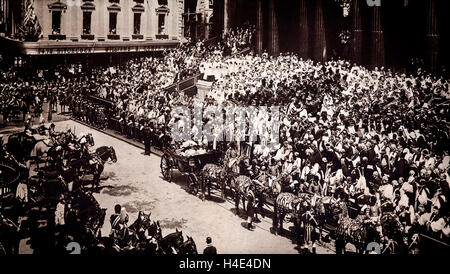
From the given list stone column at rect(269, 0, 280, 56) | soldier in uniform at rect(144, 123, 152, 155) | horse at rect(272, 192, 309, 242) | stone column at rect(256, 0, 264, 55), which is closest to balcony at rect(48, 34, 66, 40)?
soldier in uniform at rect(144, 123, 152, 155)

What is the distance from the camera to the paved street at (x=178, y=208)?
1127 cm

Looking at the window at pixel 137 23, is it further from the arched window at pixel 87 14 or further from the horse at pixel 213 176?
the horse at pixel 213 176

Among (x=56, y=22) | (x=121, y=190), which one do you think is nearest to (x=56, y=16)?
(x=56, y=22)

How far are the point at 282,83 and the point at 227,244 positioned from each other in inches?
391

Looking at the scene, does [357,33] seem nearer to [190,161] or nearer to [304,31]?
[304,31]

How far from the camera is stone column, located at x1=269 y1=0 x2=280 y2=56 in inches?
1126

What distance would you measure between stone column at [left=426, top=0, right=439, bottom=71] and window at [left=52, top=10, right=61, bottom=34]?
1625 cm

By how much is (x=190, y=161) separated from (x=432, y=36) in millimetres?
11323

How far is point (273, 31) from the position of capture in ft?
93.9

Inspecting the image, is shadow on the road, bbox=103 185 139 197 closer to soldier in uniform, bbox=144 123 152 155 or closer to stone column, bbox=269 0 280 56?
soldier in uniform, bbox=144 123 152 155

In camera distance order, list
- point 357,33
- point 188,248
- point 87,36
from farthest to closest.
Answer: point 87,36
point 357,33
point 188,248

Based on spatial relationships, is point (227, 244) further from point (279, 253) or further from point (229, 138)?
point (229, 138)

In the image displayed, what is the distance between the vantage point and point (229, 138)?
1556cm
